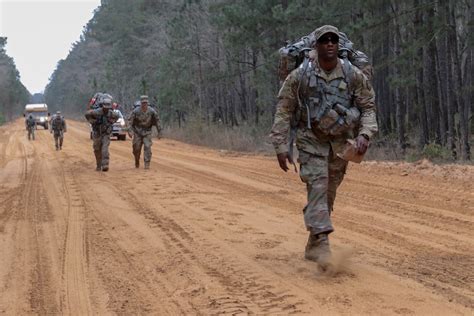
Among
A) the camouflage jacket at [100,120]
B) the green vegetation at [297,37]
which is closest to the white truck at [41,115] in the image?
the green vegetation at [297,37]

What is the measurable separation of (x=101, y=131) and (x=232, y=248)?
11269mm

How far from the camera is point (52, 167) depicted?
1894 cm

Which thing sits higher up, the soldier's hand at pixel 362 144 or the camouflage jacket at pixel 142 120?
the camouflage jacket at pixel 142 120

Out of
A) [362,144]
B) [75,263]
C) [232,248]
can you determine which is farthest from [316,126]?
[75,263]

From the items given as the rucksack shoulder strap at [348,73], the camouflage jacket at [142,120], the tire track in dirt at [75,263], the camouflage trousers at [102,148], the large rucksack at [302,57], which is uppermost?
the large rucksack at [302,57]

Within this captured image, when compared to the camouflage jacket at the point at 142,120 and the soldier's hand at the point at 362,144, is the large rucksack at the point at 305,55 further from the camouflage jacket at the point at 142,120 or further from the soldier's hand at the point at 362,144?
the camouflage jacket at the point at 142,120

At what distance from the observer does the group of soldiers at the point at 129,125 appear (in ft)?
56.6

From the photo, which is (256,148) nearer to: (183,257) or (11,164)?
(11,164)

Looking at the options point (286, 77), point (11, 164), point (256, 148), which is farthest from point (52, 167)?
point (286, 77)

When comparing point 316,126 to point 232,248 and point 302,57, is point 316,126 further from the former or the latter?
point 232,248

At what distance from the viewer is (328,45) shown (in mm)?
5633

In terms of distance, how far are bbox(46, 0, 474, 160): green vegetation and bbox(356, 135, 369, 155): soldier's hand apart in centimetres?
1441

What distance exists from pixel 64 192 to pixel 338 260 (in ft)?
26.8

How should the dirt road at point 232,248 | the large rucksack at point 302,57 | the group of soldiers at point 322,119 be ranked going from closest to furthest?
the dirt road at point 232,248, the group of soldiers at point 322,119, the large rucksack at point 302,57
